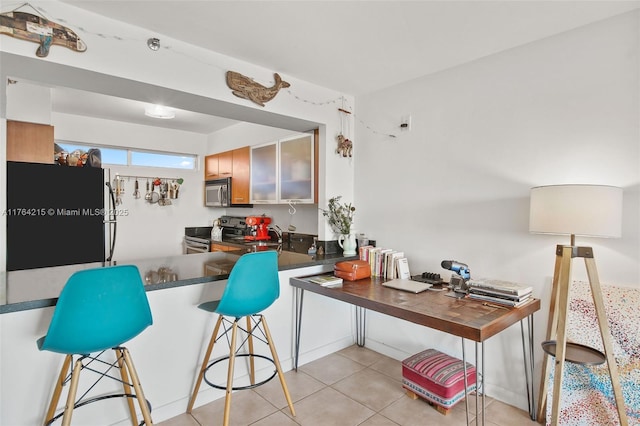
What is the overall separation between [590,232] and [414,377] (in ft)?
4.70

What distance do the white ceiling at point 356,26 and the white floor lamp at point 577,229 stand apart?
3.28 ft

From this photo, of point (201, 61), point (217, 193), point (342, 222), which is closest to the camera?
point (201, 61)

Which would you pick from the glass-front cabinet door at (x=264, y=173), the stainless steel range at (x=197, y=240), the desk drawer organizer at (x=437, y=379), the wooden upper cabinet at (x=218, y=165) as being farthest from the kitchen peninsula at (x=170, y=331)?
the wooden upper cabinet at (x=218, y=165)

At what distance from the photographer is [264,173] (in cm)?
390

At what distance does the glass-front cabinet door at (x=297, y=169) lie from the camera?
3.29 meters

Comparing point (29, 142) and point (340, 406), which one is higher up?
point (29, 142)

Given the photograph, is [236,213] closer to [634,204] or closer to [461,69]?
[461,69]

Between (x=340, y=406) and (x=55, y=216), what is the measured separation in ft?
8.08

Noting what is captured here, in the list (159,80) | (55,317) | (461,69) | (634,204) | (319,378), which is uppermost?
(461,69)

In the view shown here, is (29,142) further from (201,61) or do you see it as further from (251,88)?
(251,88)

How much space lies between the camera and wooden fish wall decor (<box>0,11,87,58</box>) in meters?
1.61

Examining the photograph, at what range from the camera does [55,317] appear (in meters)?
1.40

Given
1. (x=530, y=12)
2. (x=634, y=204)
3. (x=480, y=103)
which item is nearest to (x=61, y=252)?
(x=480, y=103)

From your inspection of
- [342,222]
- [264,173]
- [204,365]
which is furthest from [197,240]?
[204,365]
